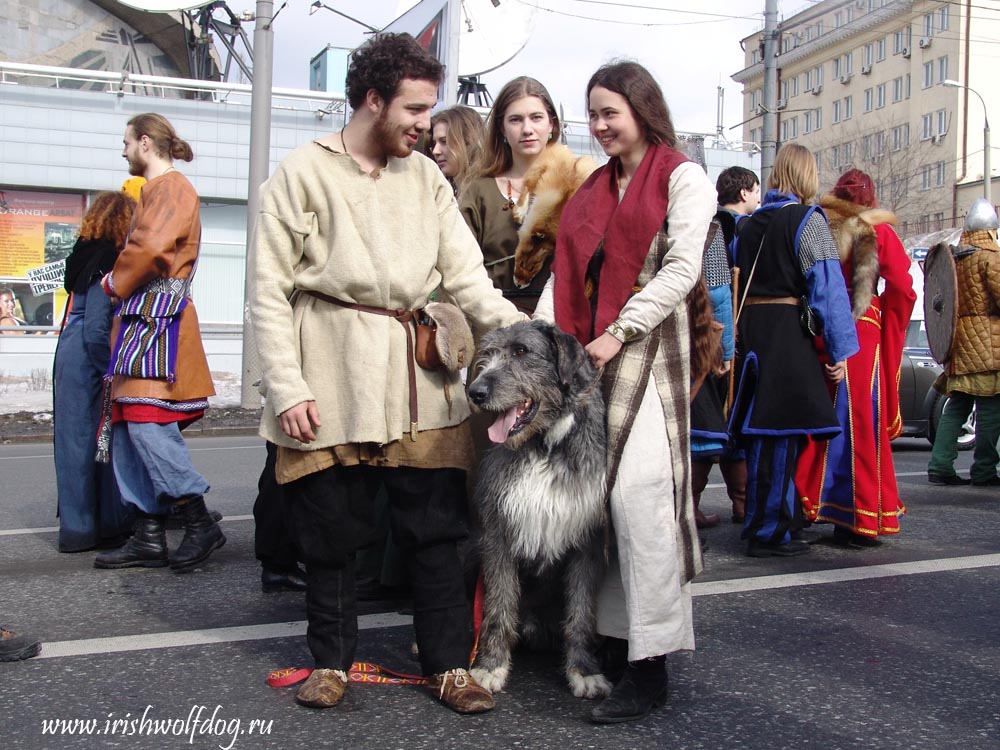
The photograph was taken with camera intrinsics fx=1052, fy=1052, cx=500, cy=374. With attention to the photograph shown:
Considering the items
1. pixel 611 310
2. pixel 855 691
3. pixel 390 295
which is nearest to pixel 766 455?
pixel 855 691

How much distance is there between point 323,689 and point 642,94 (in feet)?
7.74

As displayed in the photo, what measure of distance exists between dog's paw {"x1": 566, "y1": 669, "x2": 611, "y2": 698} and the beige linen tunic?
40.2 inches

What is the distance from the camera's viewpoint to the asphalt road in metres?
3.42

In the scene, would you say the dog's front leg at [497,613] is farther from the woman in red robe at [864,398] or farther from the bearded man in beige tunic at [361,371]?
the woman in red robe at [864,398]

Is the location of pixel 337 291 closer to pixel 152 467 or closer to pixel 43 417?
pixel 152 467

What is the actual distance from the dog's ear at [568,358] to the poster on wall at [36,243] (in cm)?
1923

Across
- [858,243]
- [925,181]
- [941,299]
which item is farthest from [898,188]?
[858,243]

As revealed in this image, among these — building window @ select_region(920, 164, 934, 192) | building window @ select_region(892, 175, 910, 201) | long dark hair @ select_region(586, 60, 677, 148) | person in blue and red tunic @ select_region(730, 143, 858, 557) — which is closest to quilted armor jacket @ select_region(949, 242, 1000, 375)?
person in blue and red tunic @ select_region(730, 143, 858, 557)

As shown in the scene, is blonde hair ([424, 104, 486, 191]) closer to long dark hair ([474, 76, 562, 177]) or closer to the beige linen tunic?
long dark hair ([474, 76, 562, 177])

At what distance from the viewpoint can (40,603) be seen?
5047 mm

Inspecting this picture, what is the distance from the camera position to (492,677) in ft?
12.3

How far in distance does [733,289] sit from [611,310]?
9.49ft

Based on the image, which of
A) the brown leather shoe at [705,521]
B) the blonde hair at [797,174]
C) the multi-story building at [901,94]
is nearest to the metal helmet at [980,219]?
the blonde hair at [797,174]

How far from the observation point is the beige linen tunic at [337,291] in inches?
140
